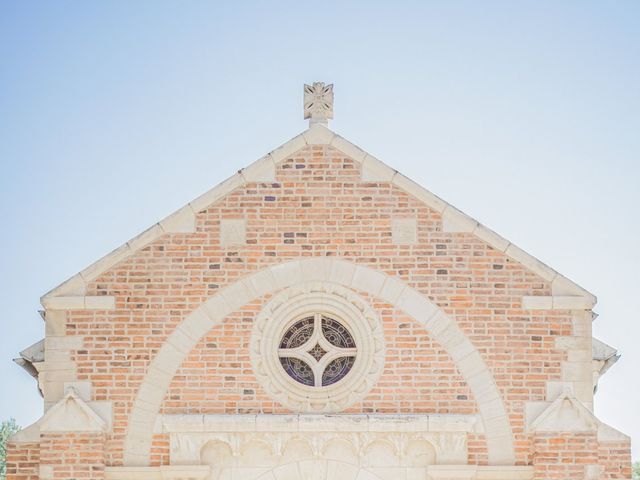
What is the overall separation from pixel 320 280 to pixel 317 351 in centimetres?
97

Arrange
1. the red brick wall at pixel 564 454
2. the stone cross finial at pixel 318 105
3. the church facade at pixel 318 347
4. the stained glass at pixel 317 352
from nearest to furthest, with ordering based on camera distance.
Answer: the red brick wall at pixel 564 454, the church facade at pixel 318 347, the stained glass at pixel 317 352, the stone cross finial at pixel 318 105

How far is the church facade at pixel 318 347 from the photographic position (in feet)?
59.0

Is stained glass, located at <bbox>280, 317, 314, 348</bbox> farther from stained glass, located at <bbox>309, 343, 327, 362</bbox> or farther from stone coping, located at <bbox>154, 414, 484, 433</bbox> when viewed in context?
stone coping, located at <bbox>154, 414, 484, 433</bbox>

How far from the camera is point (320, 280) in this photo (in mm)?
18547

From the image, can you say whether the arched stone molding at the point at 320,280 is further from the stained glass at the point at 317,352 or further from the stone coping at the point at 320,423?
the stained glass at the point at 317,352

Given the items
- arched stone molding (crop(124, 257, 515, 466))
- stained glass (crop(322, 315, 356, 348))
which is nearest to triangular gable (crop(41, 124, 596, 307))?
arched stone molding (crop(124, 257, 515, 466))

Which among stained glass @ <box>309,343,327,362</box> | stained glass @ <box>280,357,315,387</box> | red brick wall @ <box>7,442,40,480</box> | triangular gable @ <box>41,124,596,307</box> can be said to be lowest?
red brick wall @ <box>7,442,40,480</box>

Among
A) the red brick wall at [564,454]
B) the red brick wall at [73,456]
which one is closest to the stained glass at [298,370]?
the red brick wall at [73,456]

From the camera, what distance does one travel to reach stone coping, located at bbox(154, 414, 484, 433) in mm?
17953

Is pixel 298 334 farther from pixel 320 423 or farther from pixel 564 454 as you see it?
pixel 564 454

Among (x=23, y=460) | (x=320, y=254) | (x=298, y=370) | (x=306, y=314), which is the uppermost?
(x=320, y=254)

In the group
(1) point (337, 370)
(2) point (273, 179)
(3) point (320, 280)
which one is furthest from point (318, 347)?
(2) point (273, 179)

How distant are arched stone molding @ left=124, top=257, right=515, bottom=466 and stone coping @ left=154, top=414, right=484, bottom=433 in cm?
53

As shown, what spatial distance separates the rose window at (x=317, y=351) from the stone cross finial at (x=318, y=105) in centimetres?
278
